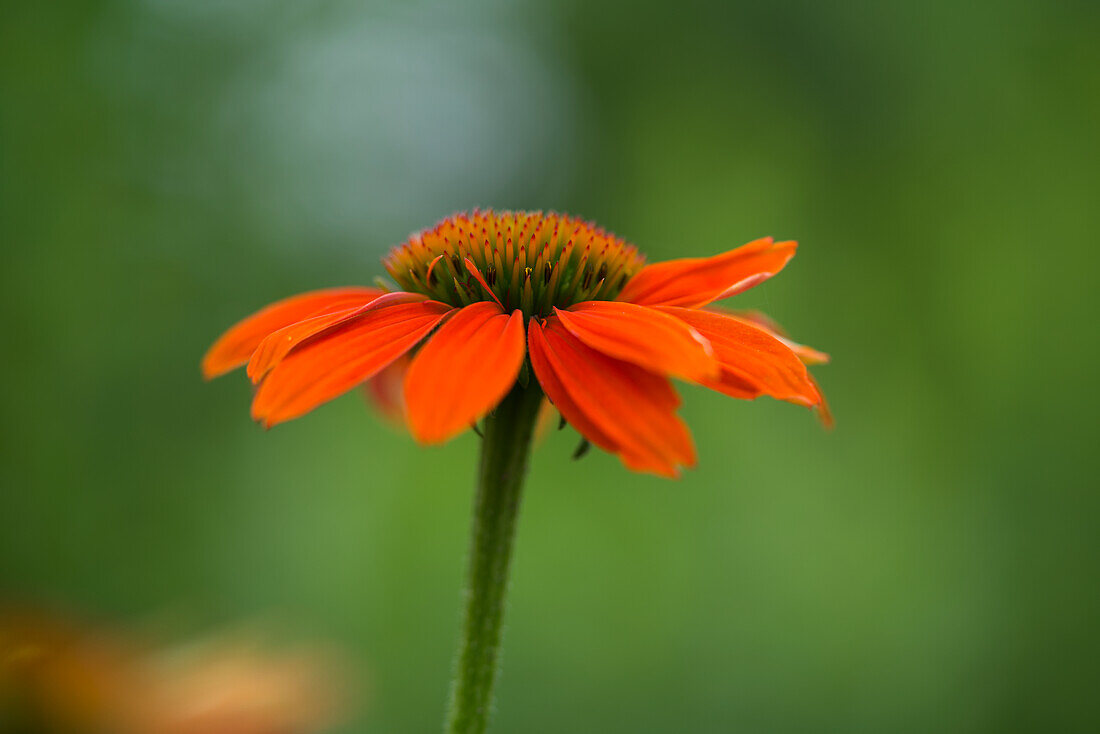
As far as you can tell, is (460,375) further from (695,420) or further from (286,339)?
(695,420)

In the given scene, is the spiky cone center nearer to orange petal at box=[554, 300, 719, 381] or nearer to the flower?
the flower

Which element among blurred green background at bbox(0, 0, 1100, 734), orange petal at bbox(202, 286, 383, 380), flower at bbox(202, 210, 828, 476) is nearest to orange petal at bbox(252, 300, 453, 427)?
flower at bbox(202, 210, 828, 476)

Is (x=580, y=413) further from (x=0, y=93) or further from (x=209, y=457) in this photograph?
(x=209, y=457)

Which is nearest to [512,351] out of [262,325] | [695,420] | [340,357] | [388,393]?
[340,357]

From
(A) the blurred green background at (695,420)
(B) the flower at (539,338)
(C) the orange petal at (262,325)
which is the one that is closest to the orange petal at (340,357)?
(B) the flower at (539,338)

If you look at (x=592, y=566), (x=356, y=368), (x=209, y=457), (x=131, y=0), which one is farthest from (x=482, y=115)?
Result: (x=356, y=368)

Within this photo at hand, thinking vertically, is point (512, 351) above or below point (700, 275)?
below

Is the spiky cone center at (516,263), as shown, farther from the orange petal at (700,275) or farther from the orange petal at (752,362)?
the orange petal at (752,362)
